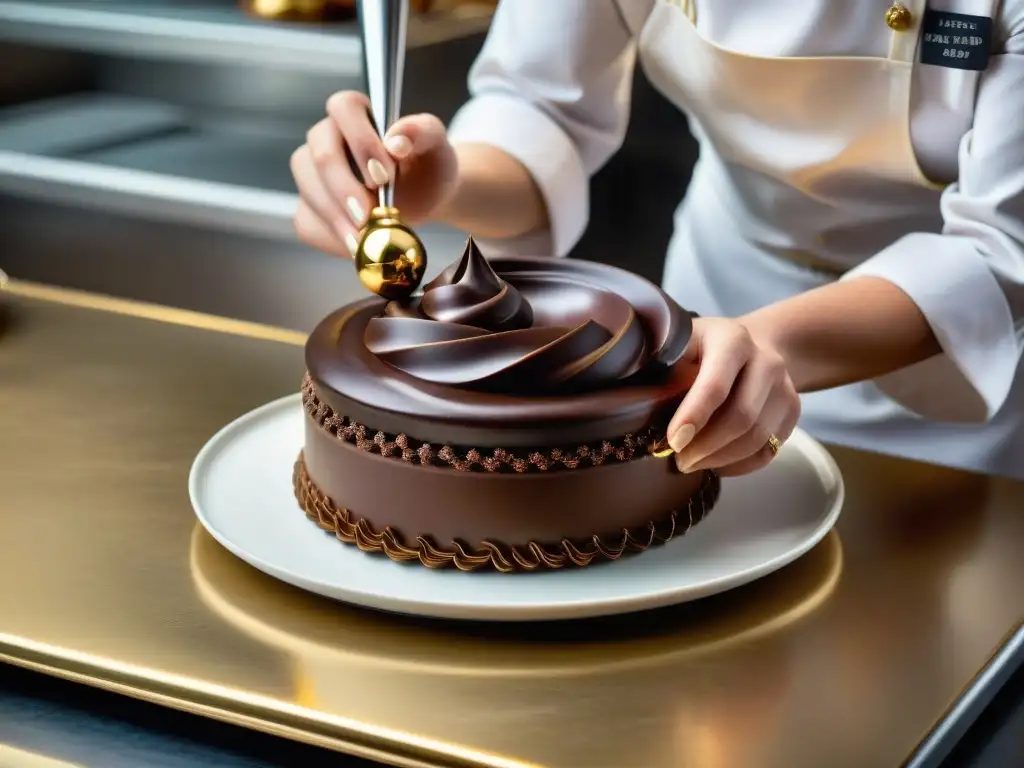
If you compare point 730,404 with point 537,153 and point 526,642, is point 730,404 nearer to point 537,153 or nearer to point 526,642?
point 526,642

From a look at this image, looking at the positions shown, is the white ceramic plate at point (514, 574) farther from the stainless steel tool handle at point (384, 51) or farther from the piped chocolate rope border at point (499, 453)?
the stainless steel tool handle at point (384, 51)

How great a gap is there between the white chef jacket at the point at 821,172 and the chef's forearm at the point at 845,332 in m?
0.02

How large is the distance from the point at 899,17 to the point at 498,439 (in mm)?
734

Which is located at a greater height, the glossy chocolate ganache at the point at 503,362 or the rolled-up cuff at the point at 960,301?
the glossy chocolate ganache at the point at 503,362

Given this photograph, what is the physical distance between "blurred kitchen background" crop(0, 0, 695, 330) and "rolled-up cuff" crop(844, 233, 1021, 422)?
3.84 feet

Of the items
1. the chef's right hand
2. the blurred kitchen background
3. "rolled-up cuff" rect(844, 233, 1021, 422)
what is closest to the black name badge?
"rolled-up cuff" rect(844, 233, 1021, 422)

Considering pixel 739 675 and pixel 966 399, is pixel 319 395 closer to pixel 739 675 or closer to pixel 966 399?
pixel 739 675

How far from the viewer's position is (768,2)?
1418mm

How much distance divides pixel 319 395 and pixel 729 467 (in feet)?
1.03

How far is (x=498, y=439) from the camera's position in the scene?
0.88 metres

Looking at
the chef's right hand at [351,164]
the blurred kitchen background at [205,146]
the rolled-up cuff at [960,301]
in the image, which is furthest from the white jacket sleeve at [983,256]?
the blurred kitchen background at [205,146]

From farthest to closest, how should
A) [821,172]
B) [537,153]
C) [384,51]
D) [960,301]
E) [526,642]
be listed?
1. [537,153]
2. [821,172]
3. [960,301]
4. [384,51]
5. [526,642]

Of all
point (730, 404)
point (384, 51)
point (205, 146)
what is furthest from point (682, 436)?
point (205, 146)

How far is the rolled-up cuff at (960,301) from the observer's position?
1.27 meters
